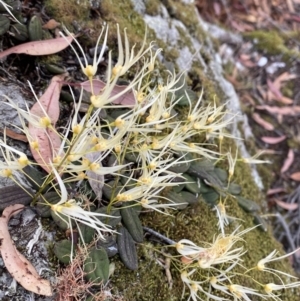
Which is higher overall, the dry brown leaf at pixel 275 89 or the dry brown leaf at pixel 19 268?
the dry brown leaf at pixel 19 268

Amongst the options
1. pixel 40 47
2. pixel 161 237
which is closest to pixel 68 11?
pixel 40 47

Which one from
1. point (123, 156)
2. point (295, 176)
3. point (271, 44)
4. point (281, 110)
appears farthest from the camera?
point (271, 44)

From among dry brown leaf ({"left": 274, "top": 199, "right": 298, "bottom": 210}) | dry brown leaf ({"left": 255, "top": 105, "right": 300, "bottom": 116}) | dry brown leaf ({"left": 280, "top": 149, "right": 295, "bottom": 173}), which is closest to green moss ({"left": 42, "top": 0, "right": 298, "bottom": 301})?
dry brown leaf ({"left": 274, "top": 199, "right": 298, "bottom": 210})

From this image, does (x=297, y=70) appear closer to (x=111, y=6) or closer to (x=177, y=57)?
(x=177, y=57)

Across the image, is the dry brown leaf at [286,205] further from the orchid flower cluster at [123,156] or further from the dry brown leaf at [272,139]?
the orchid flower cluster at [123,156]

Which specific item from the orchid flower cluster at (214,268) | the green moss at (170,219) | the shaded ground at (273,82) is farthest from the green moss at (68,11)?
the shaded ground at (273,82)

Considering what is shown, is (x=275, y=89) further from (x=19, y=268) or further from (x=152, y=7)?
(x=19, y=268)
